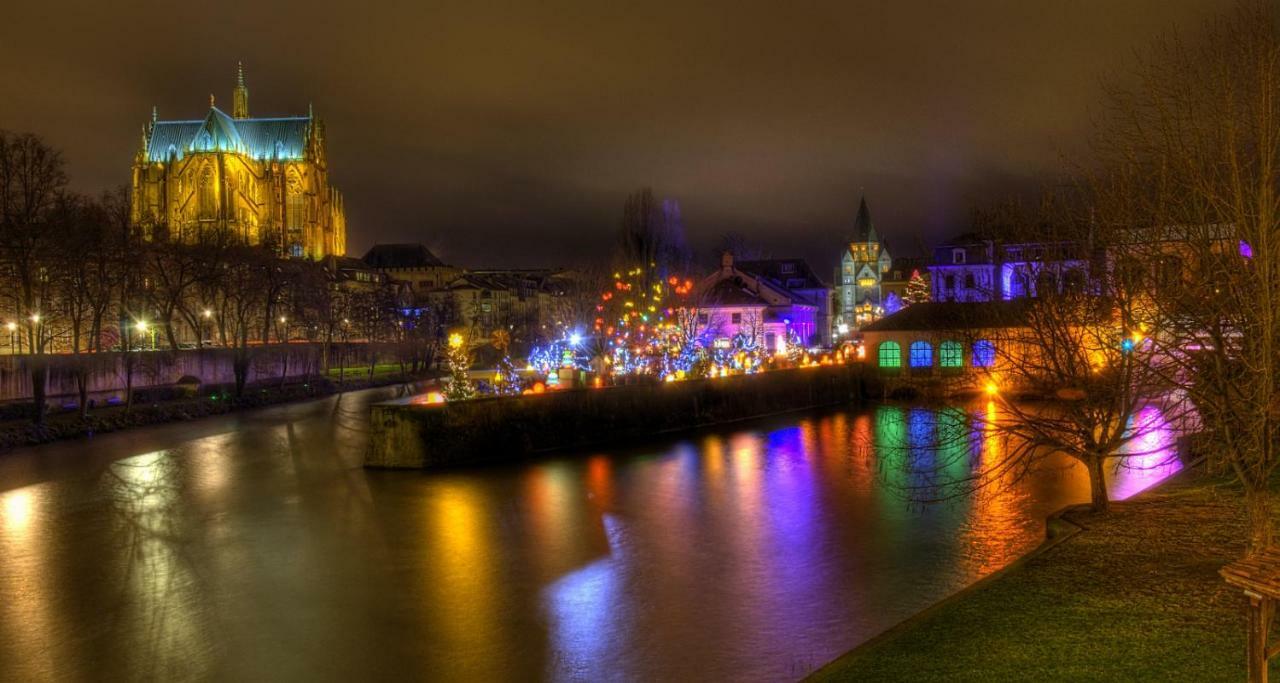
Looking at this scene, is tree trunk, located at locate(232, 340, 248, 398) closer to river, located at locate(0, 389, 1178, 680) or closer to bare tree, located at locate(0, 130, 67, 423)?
bare tree, located at locate(0, 130, 67, 423)

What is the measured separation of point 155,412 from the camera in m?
40.4

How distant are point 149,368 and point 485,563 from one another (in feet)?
123

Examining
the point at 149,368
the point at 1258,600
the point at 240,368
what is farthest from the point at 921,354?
the point at 1258,600

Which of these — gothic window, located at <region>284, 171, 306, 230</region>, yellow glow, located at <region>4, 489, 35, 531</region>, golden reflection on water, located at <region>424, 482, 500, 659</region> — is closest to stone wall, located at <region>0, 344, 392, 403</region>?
yellow glow, located at <region>4, 489, 35, 531</region>

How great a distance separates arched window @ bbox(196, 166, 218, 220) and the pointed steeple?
85.0m

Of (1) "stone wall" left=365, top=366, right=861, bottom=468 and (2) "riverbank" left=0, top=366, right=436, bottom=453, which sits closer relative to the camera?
(1) "stone wall" left=365, top=366, right=861, bottom=468

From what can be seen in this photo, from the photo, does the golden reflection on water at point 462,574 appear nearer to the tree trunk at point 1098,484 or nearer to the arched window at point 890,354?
the tree trunk at point 1098,484

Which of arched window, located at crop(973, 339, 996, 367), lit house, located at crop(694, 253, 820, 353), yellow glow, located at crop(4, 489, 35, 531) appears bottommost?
yellow glow, located at crop(4, 489, 35, 531)

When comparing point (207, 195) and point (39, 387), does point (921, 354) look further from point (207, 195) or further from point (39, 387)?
point (207, 195)

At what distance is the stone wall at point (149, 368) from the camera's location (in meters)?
38.3

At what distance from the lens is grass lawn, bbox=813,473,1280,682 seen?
26.8 feet

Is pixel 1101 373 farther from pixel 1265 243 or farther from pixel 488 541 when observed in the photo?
pixel 488 541

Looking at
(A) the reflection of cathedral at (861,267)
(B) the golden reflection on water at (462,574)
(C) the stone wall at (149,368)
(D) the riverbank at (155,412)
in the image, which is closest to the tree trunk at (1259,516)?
(B) the golden reflection on water at (462,574)

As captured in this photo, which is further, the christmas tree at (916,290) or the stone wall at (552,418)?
the christmas tree at (916,290)
